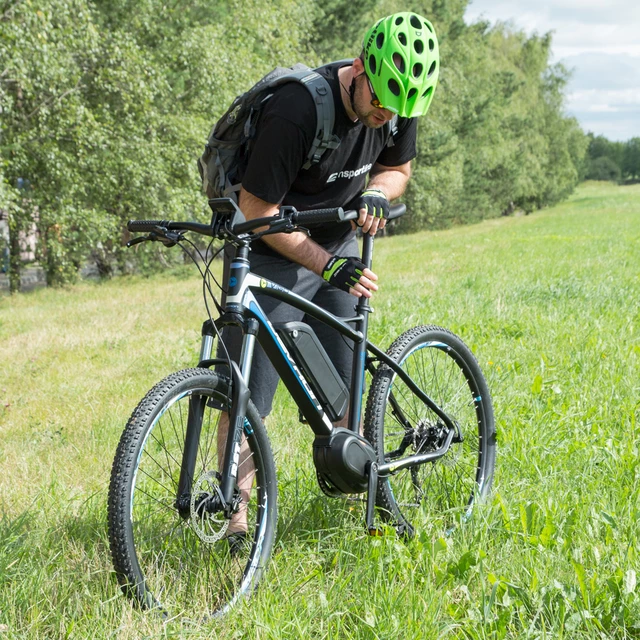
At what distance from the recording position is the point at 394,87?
2906 mm

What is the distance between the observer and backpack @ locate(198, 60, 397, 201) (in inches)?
116

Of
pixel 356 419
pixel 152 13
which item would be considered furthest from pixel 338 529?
pixel 152 13

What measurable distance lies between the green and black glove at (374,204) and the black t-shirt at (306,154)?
0.27 meters

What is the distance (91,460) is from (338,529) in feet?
6.21

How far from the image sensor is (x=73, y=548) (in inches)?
120

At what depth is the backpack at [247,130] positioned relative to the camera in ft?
9.69

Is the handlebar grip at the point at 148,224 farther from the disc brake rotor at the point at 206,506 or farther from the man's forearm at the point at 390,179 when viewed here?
the man's forearm at the point at 390,179

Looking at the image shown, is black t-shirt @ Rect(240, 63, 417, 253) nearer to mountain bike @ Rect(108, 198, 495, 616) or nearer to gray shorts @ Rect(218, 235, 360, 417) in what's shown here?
gray shorts @ Rect(218, 235, 360, 417)

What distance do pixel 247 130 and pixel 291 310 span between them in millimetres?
762

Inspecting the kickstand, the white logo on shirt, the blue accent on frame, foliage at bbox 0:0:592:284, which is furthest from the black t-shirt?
foliage at bbox 0:0:592:284

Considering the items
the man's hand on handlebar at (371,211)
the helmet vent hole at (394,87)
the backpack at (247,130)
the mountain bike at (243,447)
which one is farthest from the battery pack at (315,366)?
the helmet vent hole at (394,87)

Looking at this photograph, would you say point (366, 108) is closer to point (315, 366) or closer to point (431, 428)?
point (315, 366)

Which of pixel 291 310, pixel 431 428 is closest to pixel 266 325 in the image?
pixel 291 310

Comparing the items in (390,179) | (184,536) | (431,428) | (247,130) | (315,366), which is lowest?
(184,536)
